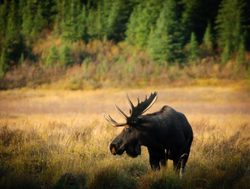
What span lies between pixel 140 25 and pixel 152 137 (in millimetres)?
24223

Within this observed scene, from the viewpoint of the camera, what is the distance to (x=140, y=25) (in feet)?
100

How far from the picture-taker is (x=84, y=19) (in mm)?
31641

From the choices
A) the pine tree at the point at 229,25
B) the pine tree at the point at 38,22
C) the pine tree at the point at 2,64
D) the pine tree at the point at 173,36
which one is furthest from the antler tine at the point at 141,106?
the pine tree at the point at 38,22

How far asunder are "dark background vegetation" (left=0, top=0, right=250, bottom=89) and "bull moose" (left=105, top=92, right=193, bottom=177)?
1792cm

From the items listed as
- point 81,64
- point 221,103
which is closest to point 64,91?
point 81,64

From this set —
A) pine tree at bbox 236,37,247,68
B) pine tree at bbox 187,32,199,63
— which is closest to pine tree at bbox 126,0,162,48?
pine tree at bbox 187,32,199,63

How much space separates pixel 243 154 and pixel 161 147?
7.27ft

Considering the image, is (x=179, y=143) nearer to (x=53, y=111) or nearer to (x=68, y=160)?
(x=68, y=160)

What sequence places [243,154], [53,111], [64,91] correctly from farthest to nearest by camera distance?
1. [64,91]
2. [53,111]
3. [243,154]

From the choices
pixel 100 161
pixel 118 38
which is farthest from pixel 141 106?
pixel 118 38

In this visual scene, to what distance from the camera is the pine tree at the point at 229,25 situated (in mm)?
26906

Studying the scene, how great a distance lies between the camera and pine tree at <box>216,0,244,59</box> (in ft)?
88.3

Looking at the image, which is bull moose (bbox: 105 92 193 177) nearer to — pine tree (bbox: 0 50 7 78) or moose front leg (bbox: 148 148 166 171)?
moose front leg (bbox: 148 148 166 171)

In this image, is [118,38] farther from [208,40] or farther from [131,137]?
[131,137]
